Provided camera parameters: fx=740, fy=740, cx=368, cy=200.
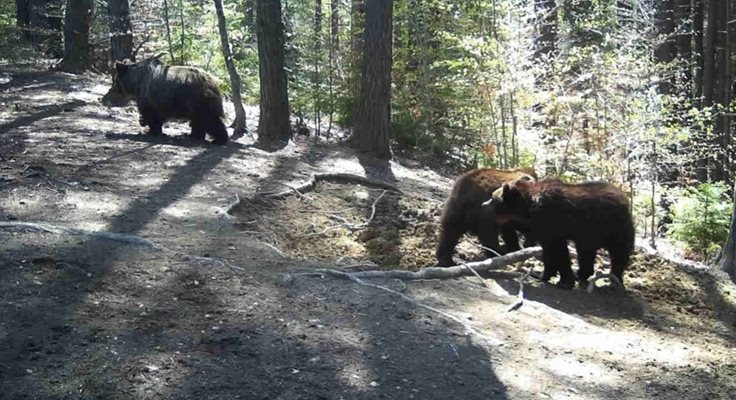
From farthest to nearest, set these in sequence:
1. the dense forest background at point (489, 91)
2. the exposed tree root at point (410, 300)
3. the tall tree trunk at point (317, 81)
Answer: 1. the tall tree trunk at point (317, 81)
2. the dense forest background at point (489, 91)
3. the exposed tree root at point (410, 300)

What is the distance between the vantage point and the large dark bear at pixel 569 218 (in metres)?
8.46

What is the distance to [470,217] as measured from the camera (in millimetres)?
9117

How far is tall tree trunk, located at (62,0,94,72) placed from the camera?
816 inches

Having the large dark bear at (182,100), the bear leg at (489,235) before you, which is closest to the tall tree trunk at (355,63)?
the large dark bear at (182,100)

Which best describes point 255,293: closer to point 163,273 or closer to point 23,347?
point 163,273

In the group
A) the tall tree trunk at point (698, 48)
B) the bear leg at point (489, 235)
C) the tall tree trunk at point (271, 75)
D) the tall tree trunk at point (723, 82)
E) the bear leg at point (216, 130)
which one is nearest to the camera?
the bear leg at point (489, 235)

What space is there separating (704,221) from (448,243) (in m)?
5.63

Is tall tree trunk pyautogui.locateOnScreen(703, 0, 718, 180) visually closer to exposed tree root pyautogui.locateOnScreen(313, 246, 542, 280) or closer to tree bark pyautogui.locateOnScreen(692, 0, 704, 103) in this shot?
tree bark pyautogui.locateOnScreen(692, 0, 704, 103)

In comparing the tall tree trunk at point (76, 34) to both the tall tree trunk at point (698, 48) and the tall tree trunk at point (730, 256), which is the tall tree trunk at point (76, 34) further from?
the tall tree trunk at point (698, 48)

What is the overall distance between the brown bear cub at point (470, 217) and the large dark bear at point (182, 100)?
5.72 metres

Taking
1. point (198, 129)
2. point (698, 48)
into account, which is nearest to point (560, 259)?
point (198, 129)

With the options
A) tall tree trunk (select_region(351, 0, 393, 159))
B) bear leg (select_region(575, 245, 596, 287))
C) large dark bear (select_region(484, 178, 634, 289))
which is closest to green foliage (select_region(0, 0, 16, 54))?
tall tree trunk (select_region(351, 0, 393, 159))

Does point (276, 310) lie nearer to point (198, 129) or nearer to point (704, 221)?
point (198, 129)

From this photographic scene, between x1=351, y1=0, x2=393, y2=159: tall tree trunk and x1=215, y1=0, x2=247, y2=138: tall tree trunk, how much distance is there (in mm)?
2347
